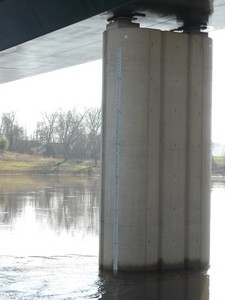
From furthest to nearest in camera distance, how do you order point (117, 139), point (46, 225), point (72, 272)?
point (46, 225) → point (117, 139) → point (72, 272)

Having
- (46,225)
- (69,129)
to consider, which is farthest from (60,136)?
(46,225)

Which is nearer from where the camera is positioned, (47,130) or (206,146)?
(206,146)

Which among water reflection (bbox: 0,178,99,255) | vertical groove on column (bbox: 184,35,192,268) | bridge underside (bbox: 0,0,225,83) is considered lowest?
water reflection (bbox: 0,178,99,255)

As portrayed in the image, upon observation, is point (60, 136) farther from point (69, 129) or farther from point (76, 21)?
point (76, 21)

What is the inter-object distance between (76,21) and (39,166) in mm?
66306

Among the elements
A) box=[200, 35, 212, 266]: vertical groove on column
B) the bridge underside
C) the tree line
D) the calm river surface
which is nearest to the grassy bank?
the tree line

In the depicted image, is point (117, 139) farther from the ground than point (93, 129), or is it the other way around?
point (93, 129)

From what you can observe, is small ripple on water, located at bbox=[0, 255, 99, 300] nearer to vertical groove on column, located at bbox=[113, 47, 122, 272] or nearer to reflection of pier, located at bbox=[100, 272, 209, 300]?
reflection of pier, located at bbox=[100, 272, 209, 300]

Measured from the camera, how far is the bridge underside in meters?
13.3

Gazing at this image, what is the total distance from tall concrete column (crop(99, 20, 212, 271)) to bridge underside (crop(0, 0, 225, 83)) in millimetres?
450

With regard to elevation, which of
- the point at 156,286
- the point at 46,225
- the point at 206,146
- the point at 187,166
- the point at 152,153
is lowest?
the point at 156,286

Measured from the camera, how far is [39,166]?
3135 inches

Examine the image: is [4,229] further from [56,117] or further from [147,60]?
[56,117]

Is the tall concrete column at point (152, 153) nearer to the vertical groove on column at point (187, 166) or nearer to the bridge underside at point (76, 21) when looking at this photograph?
the vertical groove on column at point (187, 166)
